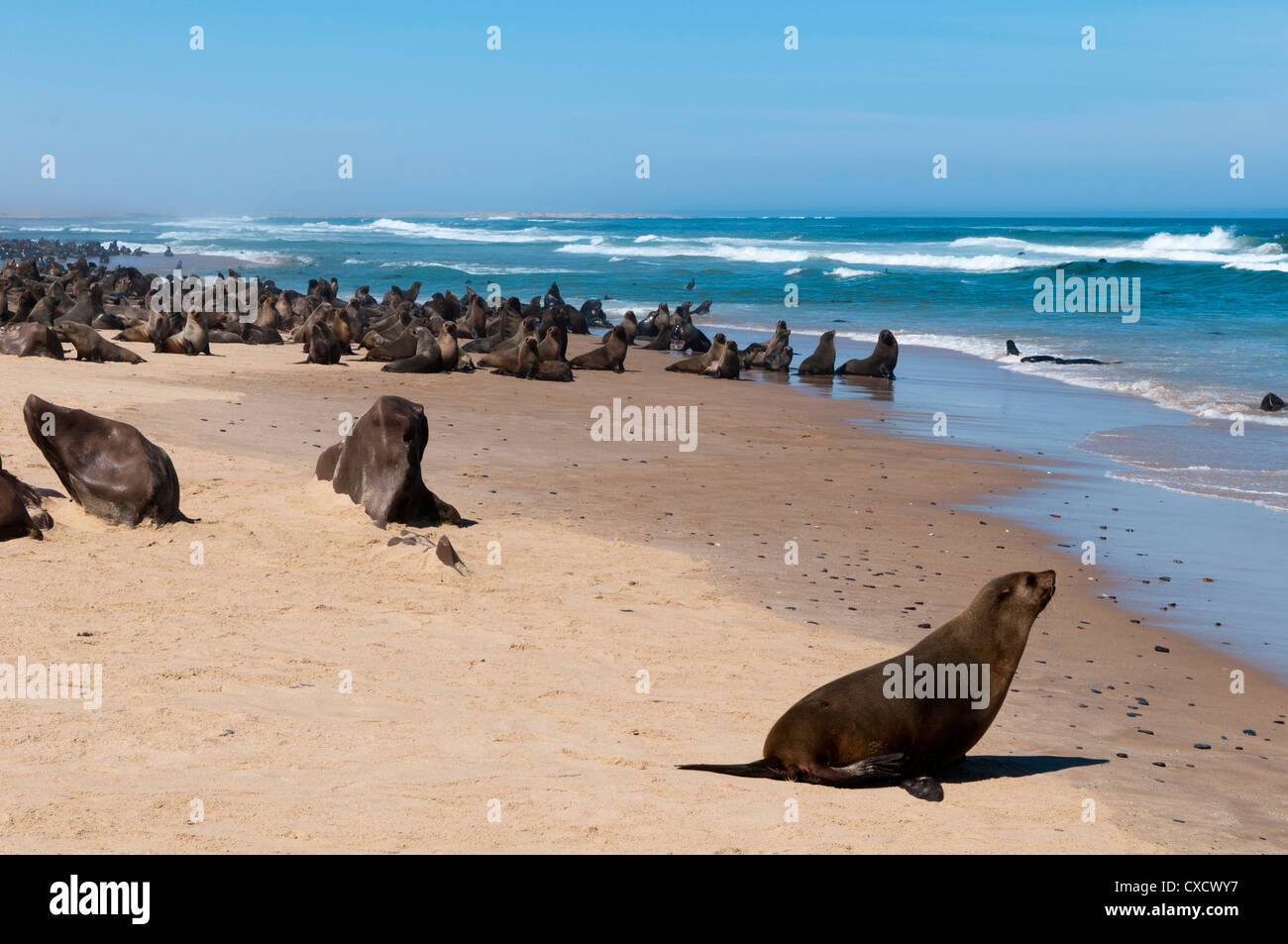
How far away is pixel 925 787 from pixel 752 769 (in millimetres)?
653

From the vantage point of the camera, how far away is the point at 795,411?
16625mm

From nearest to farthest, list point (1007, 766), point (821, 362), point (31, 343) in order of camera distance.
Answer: point (1007, 766)
point (31, 343)
point (821, 362)

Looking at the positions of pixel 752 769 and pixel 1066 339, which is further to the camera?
pixel 1066 339

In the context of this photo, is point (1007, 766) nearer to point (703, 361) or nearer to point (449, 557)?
point (449, 557)

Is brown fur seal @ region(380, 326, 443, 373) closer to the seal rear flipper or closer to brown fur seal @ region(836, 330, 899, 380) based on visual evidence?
brown fur seal @ region(836, 330, 899, 380)

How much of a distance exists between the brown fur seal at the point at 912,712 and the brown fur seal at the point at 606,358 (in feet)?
50.1

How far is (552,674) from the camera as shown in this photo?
5961 millimetres

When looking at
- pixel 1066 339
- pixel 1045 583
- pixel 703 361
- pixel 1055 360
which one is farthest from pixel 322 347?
pixel 1066 339

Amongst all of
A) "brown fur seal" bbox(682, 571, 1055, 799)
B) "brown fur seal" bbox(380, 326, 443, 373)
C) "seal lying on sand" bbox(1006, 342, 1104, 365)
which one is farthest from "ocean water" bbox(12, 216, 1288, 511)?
"brown fur seal" bbox(380, 326, 443, 373)

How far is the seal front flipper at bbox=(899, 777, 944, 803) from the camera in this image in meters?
4.77

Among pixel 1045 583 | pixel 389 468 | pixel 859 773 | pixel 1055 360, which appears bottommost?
pixel 859 773

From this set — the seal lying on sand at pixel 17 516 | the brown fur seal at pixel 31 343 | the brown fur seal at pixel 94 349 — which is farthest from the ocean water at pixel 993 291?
the brown fur seal at pixel 31 343

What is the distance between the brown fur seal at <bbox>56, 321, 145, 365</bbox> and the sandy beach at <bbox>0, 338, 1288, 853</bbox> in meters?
5.05
